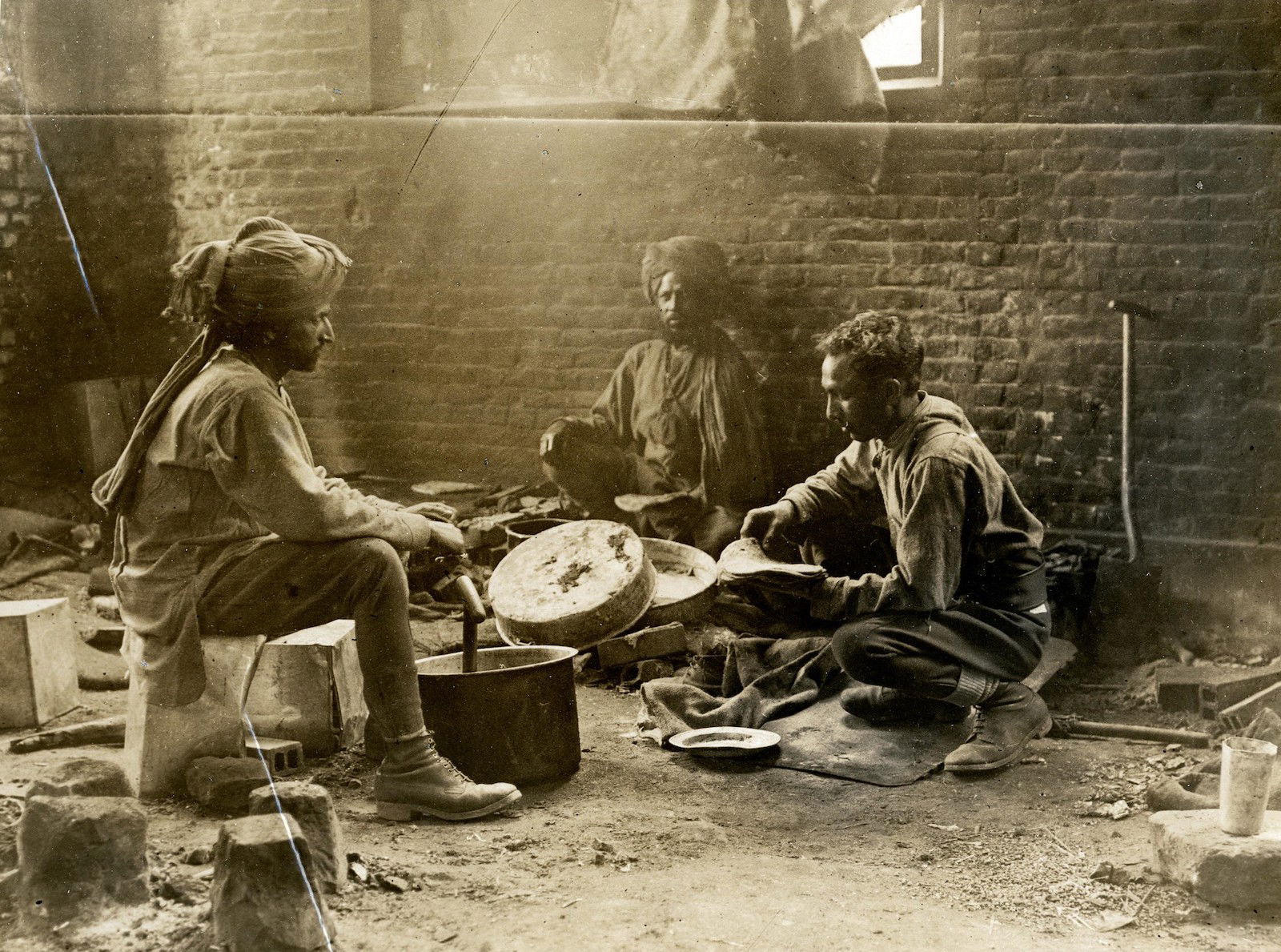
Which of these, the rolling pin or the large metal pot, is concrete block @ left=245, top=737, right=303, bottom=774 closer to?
the large metal pot

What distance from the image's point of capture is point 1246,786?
3.21 m

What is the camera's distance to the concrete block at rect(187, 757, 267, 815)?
12.5ft

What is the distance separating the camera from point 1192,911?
10.4 feet

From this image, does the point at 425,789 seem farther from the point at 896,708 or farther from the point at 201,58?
the point at 201,58

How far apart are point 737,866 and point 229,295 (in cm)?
232

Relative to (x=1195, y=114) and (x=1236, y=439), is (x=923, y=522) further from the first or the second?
(x=1195, y=114)

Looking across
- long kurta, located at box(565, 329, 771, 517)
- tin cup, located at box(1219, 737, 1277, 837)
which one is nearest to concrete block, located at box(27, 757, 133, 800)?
tin cup, located at box(1219, 737, 1277, 837)

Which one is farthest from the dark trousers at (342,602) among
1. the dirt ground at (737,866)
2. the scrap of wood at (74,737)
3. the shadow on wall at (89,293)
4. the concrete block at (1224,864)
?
the shadow on wall at (89,293)

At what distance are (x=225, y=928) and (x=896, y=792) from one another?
2227mm

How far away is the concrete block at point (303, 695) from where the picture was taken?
441 cm

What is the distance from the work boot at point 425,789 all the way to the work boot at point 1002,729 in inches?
63.6

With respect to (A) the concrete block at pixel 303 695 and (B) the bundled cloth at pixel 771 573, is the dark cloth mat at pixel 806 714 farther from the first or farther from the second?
(A) the concrete block at pixel 303 695

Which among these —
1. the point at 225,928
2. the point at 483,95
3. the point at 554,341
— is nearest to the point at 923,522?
the point at 225,928

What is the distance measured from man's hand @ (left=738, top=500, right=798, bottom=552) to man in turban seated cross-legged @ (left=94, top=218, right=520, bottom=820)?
134 cm
